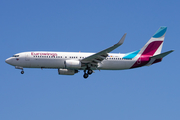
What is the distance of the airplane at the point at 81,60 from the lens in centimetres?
5188

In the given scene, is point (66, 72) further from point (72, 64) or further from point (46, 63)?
point (46, 63)

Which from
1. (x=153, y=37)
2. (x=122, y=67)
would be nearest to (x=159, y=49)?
(x=153, y=37)

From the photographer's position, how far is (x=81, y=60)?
52.1 meters

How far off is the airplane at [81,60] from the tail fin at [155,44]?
69cm

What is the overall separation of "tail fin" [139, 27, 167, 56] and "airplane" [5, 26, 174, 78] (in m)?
0.69

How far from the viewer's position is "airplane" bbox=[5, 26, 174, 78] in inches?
2042

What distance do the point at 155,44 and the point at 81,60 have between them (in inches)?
580

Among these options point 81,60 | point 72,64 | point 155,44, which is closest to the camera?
point 72,64

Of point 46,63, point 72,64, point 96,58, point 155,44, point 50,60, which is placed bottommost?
point 72,64

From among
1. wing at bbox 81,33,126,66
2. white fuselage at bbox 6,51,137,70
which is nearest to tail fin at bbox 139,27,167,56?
white fuselage at bbox 6,51,137,70

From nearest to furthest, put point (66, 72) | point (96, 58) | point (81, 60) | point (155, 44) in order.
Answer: point (96, 58), point (81, 60), point (66, 72), point (155, 44)

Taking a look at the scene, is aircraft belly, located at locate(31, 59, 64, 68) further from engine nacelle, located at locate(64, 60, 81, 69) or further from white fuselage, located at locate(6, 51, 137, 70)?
engine nacelle, located at locate(64, 60, 81, 69)

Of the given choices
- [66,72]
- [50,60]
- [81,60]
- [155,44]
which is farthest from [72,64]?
[155,44]

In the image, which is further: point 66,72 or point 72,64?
point 66,72
